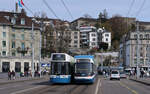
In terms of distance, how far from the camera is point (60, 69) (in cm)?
3384

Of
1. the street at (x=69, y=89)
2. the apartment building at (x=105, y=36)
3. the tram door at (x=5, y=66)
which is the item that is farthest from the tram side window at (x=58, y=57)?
the apartment building at (x=105, y=36)

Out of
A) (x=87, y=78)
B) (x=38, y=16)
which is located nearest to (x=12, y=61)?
(x=38, y=16)

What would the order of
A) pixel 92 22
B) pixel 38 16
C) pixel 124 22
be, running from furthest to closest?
pixel 92 22
pixel 124 22
pixel 38 16

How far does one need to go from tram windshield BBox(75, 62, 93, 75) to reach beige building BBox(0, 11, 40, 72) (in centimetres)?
4073

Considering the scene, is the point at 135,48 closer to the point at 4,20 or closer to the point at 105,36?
the point at 4,20

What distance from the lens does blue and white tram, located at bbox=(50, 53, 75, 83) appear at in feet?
110

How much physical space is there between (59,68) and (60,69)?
0.49ft

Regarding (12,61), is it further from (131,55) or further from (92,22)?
(92,22)

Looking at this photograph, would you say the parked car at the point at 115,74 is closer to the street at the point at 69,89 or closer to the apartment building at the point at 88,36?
the street at the point at 69,89

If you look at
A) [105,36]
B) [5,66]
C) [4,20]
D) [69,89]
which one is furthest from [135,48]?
[69,89]

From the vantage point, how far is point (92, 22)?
197m

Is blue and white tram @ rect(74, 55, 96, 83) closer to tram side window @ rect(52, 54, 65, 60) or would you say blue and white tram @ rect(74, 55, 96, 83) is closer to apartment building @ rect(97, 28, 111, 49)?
tram side window @ rect(52, 54, 65, 60)

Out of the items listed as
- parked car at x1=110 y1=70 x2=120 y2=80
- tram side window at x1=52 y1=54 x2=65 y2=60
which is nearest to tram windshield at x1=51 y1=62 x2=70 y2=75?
tram side window at x1=52 y1=54 x2=65 y2=60

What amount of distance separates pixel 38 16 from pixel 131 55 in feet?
144
